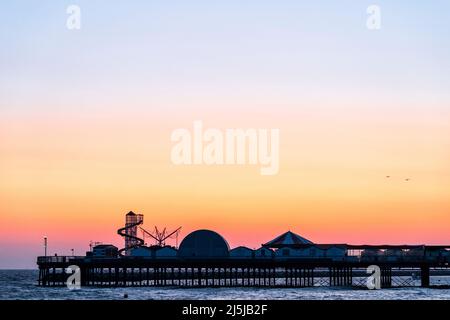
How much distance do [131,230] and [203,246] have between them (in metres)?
29.8

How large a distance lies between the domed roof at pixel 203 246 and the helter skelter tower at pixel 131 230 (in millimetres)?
25745

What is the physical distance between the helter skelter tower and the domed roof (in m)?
25.7

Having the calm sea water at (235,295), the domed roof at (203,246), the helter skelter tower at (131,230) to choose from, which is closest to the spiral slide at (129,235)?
the helter skelter tower at (131,230)

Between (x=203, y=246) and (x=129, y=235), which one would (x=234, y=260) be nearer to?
(x=203, y=246)

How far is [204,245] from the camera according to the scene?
515 ft

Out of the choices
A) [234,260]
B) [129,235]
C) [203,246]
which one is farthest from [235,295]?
[129,235]

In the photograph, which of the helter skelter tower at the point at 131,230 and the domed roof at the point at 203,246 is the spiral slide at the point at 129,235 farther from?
the domed roof at the point at 203,246

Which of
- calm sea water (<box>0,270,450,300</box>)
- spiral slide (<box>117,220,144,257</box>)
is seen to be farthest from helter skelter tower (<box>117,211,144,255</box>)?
calm sea water (<box>0,270,450,300</box>)

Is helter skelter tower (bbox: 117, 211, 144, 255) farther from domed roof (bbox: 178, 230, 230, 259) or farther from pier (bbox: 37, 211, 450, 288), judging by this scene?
domed roof (bbox: 178, 230, 230, 259)

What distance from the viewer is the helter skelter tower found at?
180 meters
